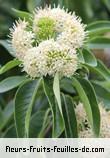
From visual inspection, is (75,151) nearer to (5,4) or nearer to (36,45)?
(36,45)

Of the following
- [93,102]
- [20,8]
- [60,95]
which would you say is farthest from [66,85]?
[20,8]

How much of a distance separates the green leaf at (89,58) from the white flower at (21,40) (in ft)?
0.46

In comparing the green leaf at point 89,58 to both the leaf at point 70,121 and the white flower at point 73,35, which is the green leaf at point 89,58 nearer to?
the white flower at point 73,35

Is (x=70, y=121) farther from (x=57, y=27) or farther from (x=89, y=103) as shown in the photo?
(x=57, y=27)

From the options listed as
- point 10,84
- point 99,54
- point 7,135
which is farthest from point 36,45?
point 99,54

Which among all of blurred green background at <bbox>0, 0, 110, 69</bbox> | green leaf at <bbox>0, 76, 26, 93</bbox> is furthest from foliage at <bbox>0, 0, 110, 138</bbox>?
blurred green background at <bbox>0, 0, 110, 69</bbox>

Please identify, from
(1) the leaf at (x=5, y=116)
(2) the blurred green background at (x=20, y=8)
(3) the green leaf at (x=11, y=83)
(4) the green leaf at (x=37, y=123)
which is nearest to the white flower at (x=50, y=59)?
(3) the green leaf at (x=11, y=83)

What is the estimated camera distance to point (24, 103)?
136 centimetres

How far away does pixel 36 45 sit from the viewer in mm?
1345

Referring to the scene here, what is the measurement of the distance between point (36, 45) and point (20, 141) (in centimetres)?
25

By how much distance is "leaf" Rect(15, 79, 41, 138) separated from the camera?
4.38 feet

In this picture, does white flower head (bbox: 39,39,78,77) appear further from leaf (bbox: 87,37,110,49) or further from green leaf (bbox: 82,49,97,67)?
leaf (bbox: 87,37,110,49)

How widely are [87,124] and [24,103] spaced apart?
7.4 inches

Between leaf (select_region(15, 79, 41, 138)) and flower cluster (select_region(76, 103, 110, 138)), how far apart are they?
0.14 metres
